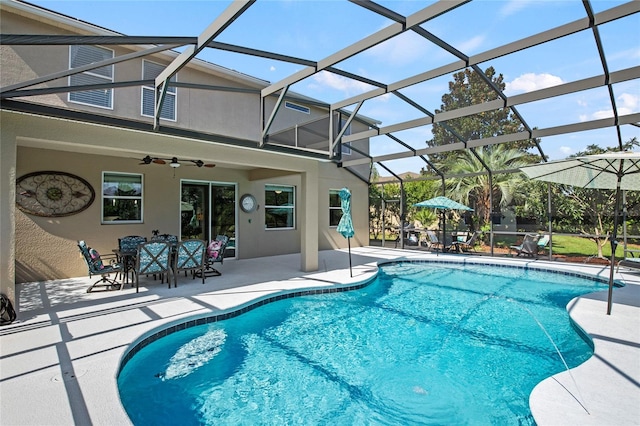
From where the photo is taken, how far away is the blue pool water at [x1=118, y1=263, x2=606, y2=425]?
3.40 m

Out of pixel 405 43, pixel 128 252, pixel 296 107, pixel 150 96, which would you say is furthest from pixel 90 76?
pixel 405 43

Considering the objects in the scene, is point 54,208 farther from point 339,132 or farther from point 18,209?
point 339,132

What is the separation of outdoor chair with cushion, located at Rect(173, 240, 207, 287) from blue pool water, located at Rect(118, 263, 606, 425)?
2.35 metres

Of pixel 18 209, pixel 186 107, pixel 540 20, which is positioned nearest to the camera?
pixel 540 20

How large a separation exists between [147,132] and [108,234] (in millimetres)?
4065

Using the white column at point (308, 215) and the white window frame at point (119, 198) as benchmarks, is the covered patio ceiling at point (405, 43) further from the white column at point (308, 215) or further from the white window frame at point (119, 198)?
the white window frame at point (119, 198)

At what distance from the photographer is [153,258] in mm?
7012

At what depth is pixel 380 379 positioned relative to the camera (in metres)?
4.03

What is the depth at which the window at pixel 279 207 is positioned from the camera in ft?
41.0

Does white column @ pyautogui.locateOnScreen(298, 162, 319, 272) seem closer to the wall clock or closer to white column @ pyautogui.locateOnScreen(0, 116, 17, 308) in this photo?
the wall clock

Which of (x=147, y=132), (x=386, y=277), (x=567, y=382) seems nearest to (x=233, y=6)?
(x=147, y=132)

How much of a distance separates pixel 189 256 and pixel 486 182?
13.9m

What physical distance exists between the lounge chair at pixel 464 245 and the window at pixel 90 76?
1317 cm

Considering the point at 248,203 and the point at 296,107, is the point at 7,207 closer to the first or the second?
the point at 248,203
